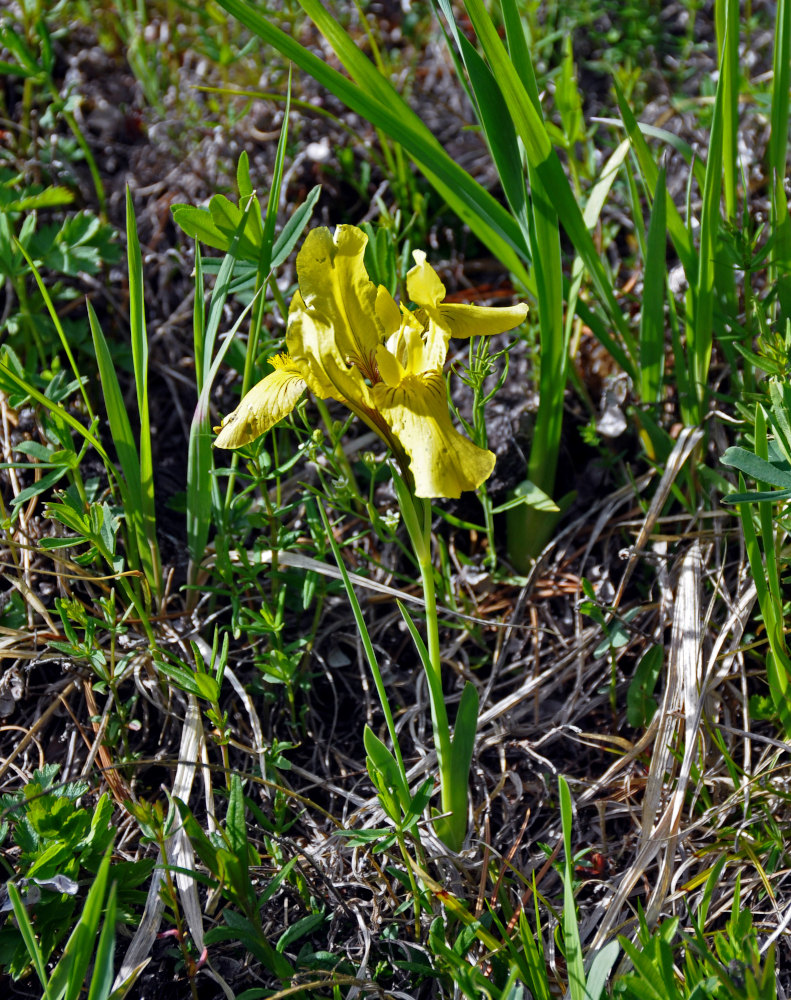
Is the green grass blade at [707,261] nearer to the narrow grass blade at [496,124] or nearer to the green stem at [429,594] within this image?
the narrow grass blade at [496,124]

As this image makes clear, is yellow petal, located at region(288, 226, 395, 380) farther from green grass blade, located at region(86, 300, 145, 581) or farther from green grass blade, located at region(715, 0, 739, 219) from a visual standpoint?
green grass blade, located at region(715, 0, 739, 219)

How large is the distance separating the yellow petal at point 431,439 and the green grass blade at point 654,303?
2.61ft

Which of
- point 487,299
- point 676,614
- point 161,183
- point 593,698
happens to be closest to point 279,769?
point 593,698

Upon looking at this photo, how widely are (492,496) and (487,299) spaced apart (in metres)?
0.66

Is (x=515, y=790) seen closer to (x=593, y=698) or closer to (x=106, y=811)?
(x=593, y=698)

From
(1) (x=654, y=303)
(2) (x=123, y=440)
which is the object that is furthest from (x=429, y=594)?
(1) (x=654, y=303)

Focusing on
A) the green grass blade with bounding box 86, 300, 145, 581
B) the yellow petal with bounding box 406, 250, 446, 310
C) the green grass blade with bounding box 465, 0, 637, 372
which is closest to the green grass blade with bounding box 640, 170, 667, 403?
the green grass blade with bounding box 465, 0, 637, 372

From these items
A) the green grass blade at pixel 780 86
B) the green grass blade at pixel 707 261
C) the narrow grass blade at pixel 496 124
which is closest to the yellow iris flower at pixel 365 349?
the narrow grass blade at pixel 496 124

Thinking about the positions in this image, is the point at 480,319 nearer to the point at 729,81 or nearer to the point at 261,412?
the point at 261,412

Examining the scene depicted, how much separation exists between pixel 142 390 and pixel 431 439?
801mm

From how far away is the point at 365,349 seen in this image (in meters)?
1.36

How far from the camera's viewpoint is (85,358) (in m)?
2.28

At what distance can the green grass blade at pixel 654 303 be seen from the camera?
69.5 inches

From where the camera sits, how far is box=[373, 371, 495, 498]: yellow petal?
3.79ft
